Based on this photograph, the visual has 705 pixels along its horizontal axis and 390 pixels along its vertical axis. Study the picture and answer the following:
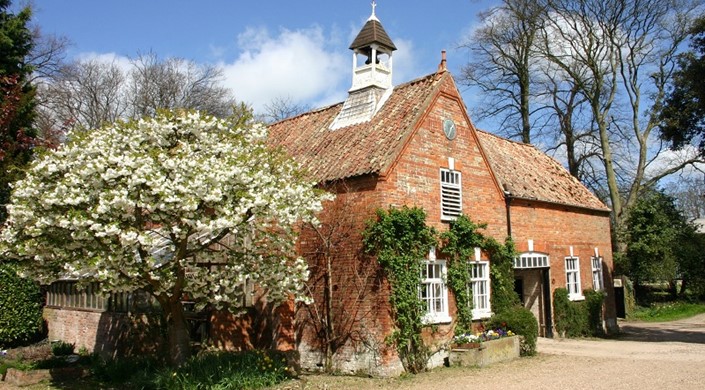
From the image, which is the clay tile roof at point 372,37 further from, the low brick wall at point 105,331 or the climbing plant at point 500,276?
the low brick wall at point 105,331

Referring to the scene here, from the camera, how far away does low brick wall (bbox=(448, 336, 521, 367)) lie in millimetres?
14789

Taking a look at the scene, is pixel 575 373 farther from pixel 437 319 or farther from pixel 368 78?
pixel 368 78

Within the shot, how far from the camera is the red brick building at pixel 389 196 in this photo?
1459 cm

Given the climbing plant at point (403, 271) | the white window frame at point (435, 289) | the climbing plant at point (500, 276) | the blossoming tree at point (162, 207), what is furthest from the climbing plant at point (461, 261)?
the blossoming tree at point (162, 207)

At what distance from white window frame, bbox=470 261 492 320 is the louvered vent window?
160 centimetres

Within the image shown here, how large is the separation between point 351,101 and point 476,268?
6.22 m

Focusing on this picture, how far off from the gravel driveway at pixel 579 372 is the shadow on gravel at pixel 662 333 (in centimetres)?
184

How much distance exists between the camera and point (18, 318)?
1939 cm

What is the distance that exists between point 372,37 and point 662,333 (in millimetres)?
16290

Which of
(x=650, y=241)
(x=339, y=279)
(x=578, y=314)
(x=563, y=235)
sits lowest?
(x=578, y=314)

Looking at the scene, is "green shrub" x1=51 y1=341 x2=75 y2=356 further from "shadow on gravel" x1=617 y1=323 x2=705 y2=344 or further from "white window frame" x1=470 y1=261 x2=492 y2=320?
"shadow on gravel" x1=617 y1=323 x2=705 y2=344

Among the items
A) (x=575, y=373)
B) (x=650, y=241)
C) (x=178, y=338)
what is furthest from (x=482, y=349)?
(x=650, y=241)

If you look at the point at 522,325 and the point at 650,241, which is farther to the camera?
the point at 650,241

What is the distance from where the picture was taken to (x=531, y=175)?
22.5 meters
